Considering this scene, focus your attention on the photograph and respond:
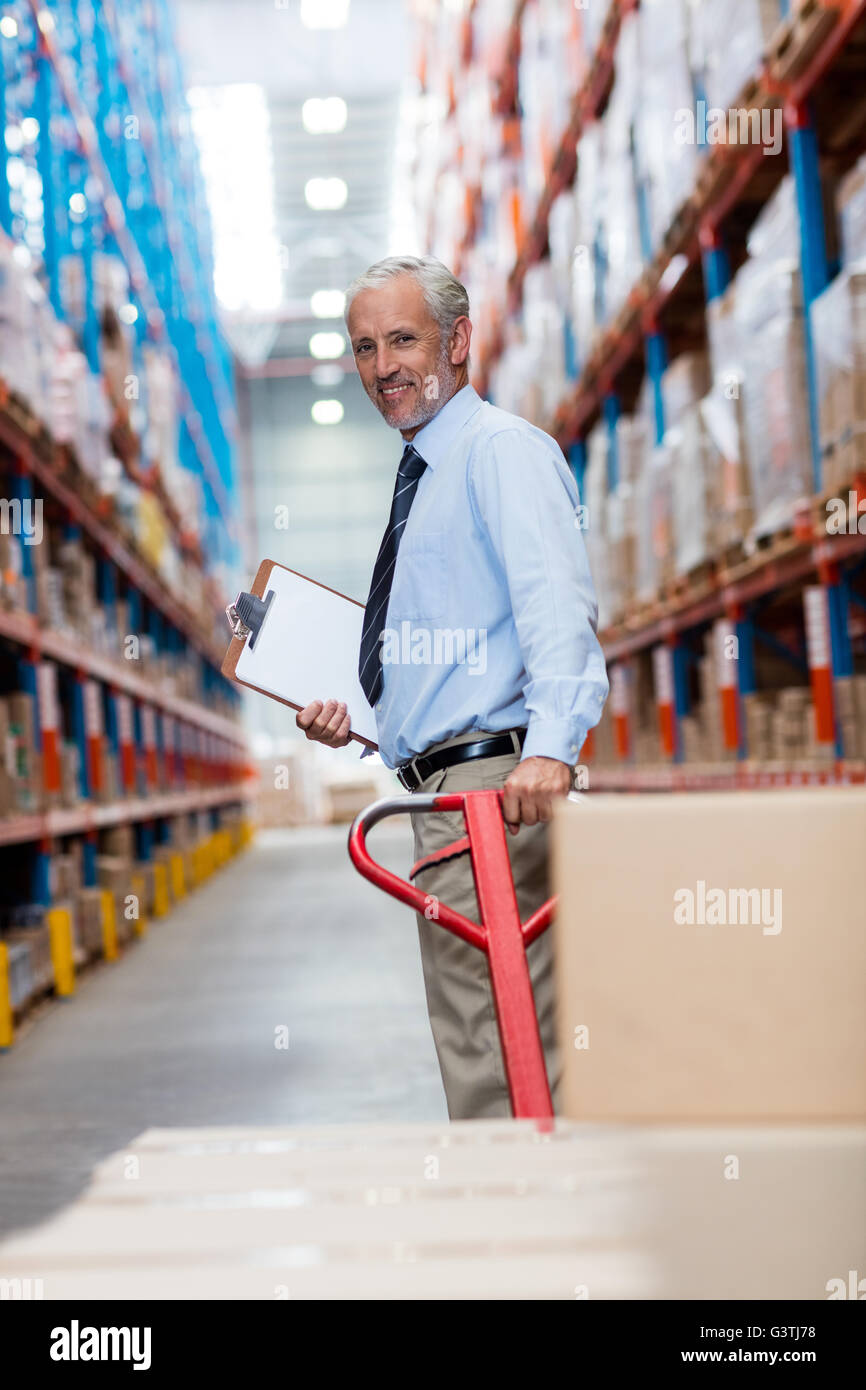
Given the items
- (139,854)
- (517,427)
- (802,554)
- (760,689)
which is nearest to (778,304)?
(802,554)

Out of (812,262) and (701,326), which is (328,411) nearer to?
(701,326)

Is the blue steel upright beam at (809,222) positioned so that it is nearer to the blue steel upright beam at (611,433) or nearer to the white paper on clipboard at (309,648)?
the white paper on clipboard at (309,648)

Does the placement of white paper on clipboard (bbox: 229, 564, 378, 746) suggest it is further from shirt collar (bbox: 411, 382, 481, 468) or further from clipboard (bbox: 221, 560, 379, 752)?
shirt collar (bbox: 411, 382, 481, 468)

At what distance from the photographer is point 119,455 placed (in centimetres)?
991

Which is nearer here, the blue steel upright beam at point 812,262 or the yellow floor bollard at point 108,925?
the blue steel upright beam at point 812,262

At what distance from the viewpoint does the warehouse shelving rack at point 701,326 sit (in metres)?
4.45

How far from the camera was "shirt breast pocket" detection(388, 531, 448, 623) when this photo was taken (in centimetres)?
217

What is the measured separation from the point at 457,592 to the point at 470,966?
0.54 meters

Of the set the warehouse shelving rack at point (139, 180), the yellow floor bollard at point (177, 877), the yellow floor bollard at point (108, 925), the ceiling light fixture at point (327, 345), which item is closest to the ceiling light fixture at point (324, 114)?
the warehouse shelving rack at point (139, 180)

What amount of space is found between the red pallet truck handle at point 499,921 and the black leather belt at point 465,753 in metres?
0.26

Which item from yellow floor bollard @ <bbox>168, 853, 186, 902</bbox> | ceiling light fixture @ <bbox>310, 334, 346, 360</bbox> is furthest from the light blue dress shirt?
ceiling light fixture @ <bbox>310, 334, 346, 360</bbox>

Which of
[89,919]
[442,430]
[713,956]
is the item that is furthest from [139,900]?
[713,956]
